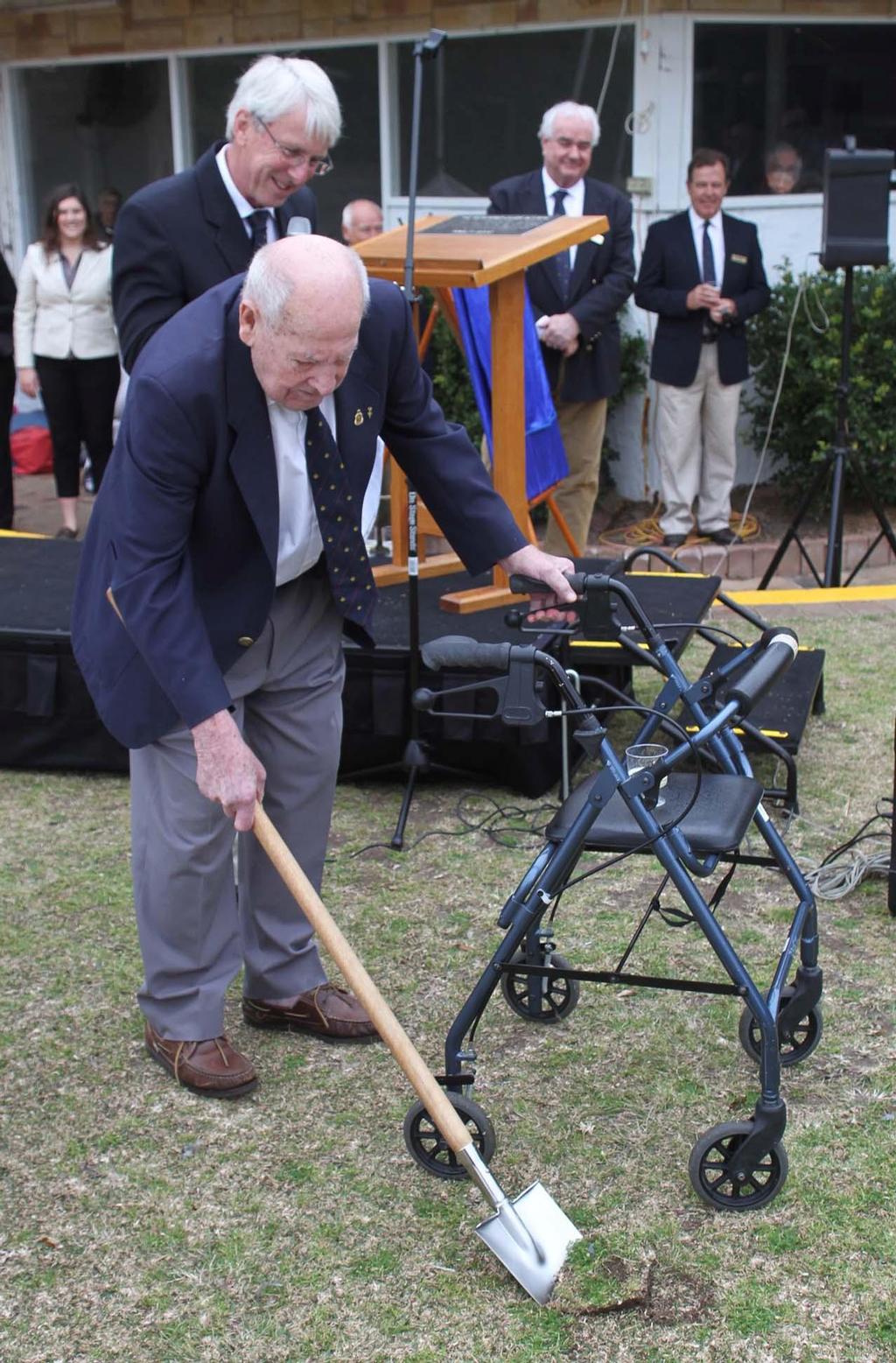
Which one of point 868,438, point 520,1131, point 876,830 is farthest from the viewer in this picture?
point 868,438

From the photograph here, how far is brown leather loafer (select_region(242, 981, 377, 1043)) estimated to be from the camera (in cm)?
340

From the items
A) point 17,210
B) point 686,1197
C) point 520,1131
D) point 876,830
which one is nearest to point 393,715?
point 876,830

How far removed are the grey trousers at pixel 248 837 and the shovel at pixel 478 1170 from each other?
342mm

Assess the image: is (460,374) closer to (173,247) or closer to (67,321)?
(67,321)

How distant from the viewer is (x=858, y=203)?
6.42m

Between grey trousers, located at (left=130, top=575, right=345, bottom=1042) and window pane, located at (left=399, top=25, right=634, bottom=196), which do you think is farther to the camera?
window pane, located at (left=399, top=25, right=634, bottom=196)

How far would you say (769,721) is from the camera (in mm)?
4637

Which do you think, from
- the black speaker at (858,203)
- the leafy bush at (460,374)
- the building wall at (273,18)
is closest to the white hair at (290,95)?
the black speaker at (858,203)

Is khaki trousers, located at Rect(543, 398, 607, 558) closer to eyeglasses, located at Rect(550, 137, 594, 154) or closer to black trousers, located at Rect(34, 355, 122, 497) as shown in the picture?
eyeglasses, located at Rect(550, 137, 594, 154)

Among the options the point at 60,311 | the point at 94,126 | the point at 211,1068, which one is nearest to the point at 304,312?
the point at 211,1068

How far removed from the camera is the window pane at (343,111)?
31.2 feet

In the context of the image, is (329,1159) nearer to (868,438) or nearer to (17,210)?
(868,438)

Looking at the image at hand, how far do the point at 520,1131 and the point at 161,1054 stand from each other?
0.80 metres


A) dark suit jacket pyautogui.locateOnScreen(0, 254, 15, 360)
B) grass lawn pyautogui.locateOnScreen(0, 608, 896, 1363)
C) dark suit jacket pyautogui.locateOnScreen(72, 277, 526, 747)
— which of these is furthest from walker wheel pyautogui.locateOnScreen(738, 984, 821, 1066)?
dark suit jacket pyautogui.locateOnScreen(0, 254, 15, 360)
